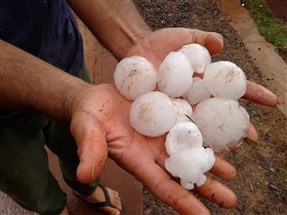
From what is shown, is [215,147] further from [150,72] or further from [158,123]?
[150,72]

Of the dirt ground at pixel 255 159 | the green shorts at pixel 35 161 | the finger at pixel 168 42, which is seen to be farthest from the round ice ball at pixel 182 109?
the dirt ground at pixel 255 159

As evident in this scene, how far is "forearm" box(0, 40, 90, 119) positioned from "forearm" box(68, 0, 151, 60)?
548 millimetres

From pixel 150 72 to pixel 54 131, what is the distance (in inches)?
25.3

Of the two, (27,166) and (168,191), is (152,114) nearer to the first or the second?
(168,191)

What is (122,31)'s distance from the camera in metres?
2.12

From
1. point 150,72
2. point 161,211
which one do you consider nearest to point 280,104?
point 161,211

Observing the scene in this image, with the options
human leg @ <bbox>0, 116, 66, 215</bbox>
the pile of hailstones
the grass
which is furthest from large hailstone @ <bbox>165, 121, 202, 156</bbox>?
the grass

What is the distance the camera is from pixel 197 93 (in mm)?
1862

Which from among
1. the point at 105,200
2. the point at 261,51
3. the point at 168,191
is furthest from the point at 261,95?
the point at 261,51

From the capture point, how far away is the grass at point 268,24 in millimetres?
3664

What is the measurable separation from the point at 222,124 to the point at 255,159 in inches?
47.0

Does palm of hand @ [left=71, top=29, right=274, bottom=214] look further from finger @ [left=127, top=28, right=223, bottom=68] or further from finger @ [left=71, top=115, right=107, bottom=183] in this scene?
finger @ [left=127, top=28, right=223, bottom=68]

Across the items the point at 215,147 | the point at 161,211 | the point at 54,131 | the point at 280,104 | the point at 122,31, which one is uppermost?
the point at 122,31

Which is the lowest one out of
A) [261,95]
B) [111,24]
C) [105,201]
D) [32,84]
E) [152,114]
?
[105,201]
